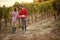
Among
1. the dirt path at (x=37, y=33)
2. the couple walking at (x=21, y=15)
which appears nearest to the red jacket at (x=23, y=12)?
the couple walking at (x=21, y=15)

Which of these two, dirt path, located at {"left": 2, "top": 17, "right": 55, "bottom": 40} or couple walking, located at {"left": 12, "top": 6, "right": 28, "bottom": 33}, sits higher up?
couple walking, located at {"left": 12, "top": 6, "right": 28, "bottom": 33}

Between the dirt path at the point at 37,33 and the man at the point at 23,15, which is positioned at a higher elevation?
the man at the point at 23,15

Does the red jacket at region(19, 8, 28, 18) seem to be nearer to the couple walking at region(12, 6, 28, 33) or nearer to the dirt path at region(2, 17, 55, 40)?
the couple walking at region(12, 6, 28, 33)

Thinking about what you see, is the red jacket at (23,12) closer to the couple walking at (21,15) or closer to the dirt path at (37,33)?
the couple walking at (21,15)

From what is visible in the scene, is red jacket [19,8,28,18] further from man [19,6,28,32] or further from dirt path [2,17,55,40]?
dirt path [2,17,55,40]

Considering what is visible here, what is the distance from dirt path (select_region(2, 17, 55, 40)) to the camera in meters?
2.83

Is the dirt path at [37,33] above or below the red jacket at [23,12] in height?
below

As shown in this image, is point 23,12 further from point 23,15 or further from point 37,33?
point 37,33

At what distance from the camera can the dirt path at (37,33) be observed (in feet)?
9.27

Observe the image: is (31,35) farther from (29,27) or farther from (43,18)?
(43,18)

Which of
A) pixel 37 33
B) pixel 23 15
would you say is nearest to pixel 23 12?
pixel 23 15

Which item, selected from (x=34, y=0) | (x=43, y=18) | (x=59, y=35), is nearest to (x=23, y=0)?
Answer: (x=34, y=0)

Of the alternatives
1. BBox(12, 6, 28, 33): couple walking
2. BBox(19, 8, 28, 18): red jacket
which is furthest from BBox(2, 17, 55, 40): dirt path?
BBox(19, 8, 28, 18): red jacket

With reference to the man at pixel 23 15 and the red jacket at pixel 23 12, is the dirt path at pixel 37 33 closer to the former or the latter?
the man at pixel 23 15
